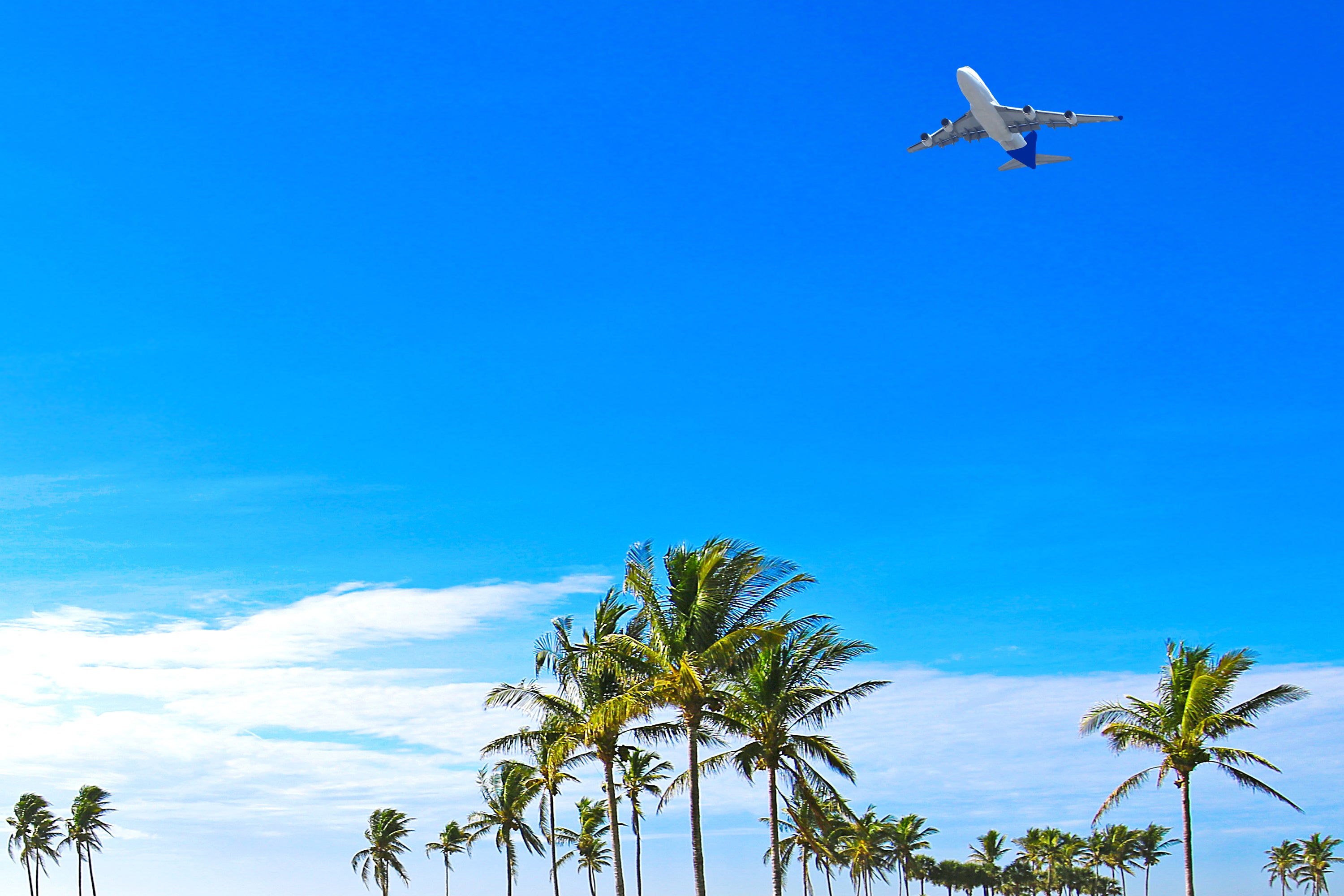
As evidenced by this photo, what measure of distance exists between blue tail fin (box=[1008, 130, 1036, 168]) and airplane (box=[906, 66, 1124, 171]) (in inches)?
0.8

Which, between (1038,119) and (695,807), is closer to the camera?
(695,807)

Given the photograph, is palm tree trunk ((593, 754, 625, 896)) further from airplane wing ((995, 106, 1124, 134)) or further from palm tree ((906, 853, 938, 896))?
palm tree ((906, 853, 938, 896))

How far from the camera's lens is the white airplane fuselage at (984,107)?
54.4 meters

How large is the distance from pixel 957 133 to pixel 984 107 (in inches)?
131

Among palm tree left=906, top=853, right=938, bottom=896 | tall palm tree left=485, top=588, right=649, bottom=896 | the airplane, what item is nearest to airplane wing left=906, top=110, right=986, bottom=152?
the airplane

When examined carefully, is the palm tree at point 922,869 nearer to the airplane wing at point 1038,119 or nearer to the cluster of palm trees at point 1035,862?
the cluster of palm trees at point 1035,862

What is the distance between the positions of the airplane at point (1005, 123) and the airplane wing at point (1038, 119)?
2cm

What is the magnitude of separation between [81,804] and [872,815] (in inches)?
2651

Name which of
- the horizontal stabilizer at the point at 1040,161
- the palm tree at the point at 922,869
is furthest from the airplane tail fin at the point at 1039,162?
the palm tree at the point at 922,869

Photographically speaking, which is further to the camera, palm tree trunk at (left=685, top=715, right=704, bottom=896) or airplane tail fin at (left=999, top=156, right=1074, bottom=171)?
airplane tail fin at (left=999, top=156, right=1074, bottom=171)

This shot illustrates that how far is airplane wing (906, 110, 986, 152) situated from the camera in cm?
5675

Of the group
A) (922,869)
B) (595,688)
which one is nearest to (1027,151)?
(595,688)

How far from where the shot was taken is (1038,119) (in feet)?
181

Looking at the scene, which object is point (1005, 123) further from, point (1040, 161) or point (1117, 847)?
point (1117, 847)
